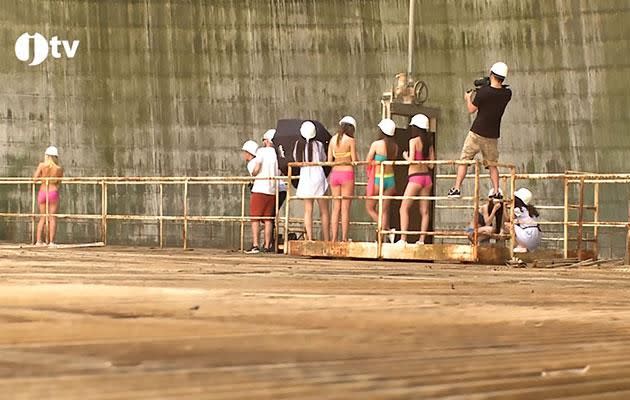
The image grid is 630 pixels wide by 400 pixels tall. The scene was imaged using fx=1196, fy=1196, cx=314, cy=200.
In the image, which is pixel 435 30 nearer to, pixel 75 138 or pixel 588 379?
pixel 75 138

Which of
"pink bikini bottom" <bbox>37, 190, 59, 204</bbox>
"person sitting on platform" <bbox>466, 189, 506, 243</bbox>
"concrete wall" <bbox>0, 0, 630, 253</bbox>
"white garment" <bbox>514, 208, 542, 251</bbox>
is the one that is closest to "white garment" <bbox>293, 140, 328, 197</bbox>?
"person sitting on platform" <bbox>466, 189, 506, 243</bbox>

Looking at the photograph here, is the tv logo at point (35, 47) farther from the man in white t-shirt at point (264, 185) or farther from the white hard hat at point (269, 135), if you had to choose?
the man in white t-shirt at point (264, 185)

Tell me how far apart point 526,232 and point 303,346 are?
456 inches

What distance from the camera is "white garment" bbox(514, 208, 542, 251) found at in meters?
13.3

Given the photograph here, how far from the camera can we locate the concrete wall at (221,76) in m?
18.3

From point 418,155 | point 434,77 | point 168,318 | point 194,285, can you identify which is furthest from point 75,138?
point 168,318

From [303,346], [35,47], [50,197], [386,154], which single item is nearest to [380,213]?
[386,154]

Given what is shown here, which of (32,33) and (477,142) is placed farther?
(32,33)

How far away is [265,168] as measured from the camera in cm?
1349

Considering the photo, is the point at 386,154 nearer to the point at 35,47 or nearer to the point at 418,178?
the point at 418,178

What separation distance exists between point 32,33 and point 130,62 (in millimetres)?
1842

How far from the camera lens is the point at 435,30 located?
61.6 ft

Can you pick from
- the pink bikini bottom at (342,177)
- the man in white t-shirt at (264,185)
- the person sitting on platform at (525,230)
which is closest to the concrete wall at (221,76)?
the person sitting on platform at (525,230)

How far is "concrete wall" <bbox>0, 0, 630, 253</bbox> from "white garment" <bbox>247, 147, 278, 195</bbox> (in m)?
5.66
